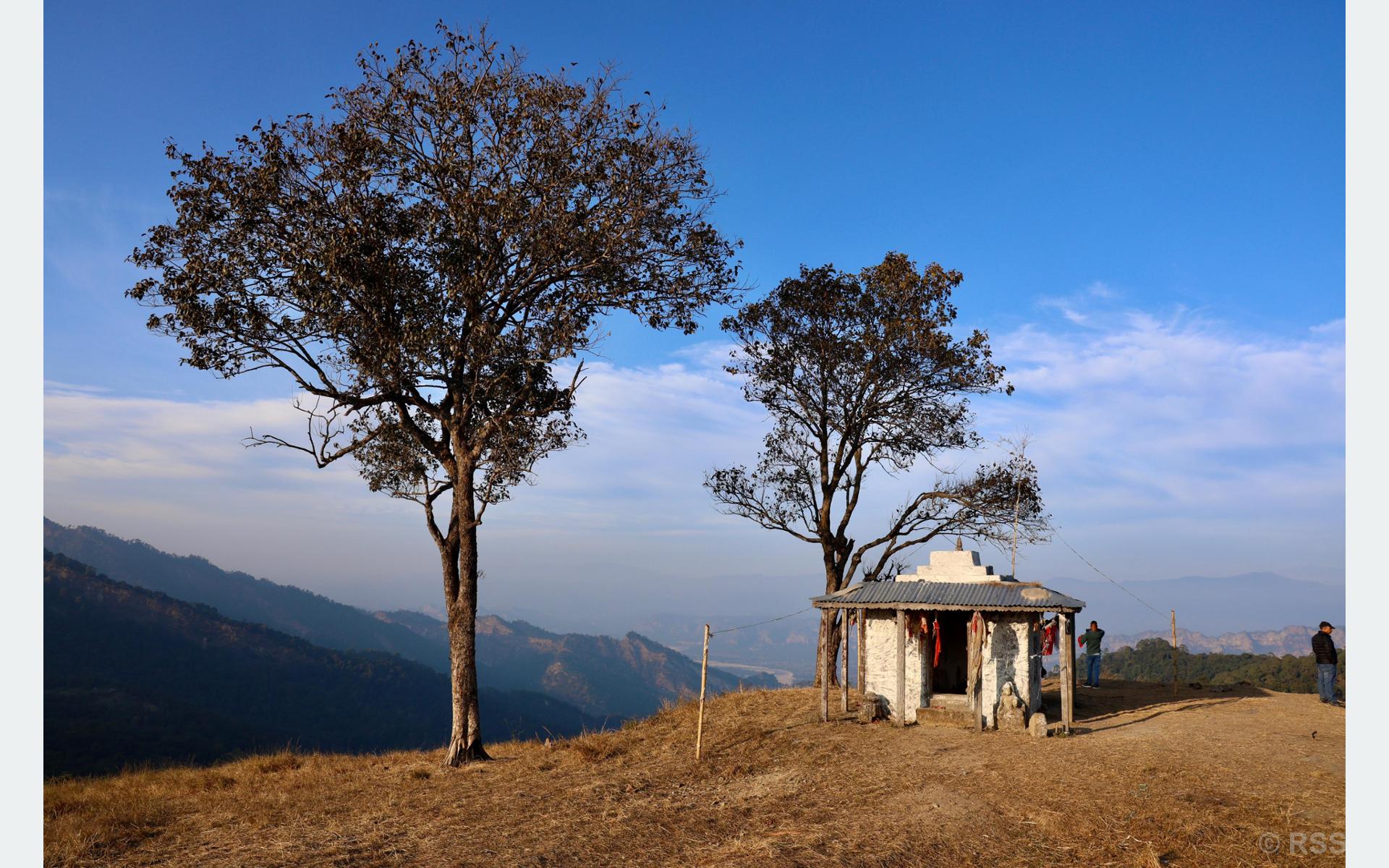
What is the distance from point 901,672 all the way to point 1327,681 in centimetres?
1183

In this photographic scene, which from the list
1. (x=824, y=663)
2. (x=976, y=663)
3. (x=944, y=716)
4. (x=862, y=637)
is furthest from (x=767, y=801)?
(x=824, y=663)

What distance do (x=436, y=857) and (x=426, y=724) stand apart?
89.7 metres

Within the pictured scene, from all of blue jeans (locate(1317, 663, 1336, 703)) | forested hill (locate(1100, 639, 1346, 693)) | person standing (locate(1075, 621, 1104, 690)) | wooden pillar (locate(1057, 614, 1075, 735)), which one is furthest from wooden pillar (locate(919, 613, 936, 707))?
forested hill (locate(1100, 639, 1346, 693))

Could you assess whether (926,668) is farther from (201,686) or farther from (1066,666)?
(201,686)

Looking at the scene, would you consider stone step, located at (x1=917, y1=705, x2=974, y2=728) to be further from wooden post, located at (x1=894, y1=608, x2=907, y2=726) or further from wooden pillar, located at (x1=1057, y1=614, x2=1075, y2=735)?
wooden pillar, located at (x1=1057, y1=614, x2=1075, y2=735)

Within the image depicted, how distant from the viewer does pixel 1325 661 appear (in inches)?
868

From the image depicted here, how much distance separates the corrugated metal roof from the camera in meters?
19.7

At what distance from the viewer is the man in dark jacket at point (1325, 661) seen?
841 inches

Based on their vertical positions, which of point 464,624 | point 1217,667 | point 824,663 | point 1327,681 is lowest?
point 1217,667

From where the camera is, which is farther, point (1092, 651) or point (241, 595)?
point (241, 595)

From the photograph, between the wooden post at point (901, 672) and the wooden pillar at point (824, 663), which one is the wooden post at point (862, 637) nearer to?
the wooden pillar at point (824, 663)

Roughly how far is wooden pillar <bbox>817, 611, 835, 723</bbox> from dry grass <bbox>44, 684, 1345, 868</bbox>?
1.20 ft

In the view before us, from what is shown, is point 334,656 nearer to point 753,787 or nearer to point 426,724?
point 426,724

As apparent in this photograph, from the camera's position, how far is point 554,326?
805 inches
